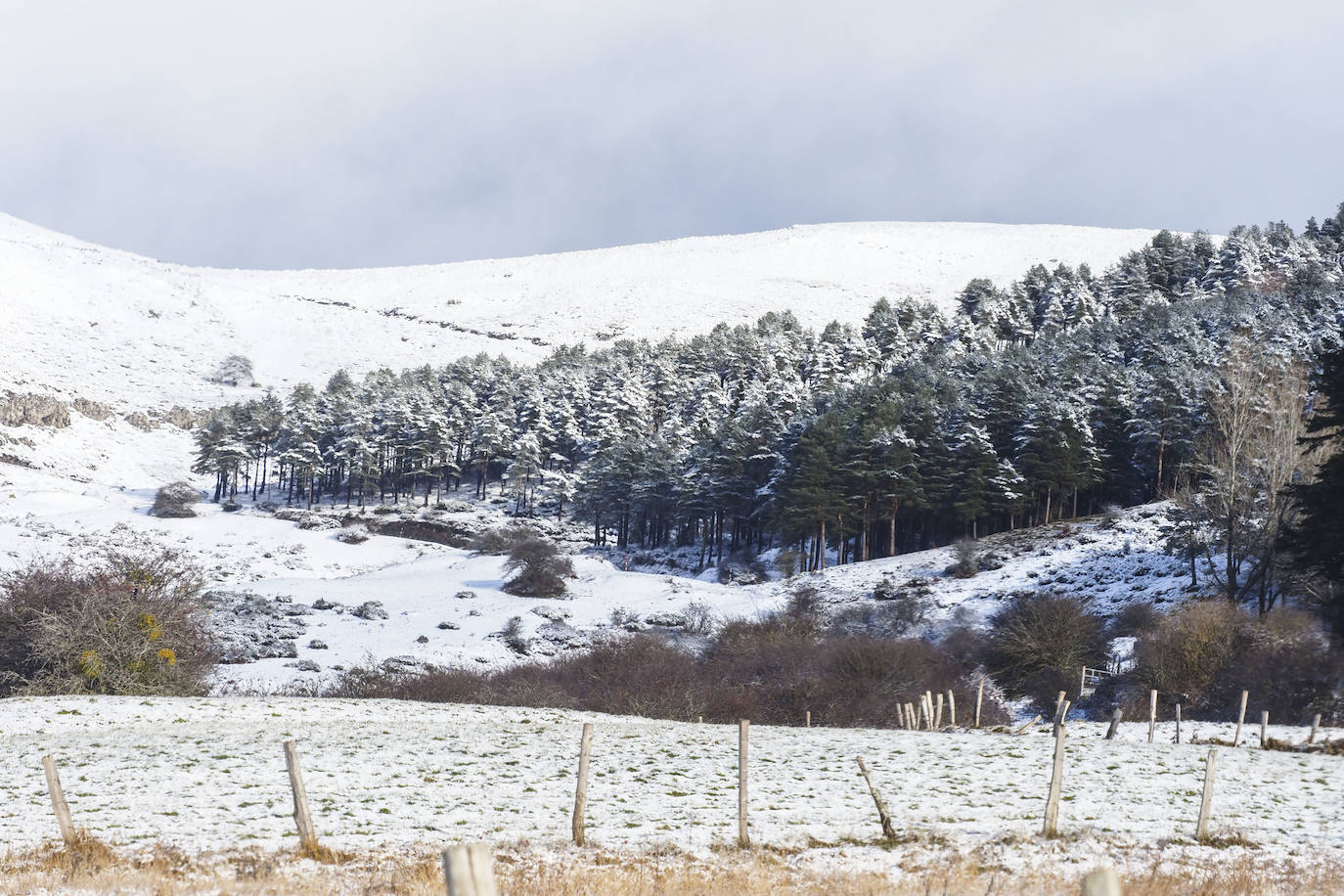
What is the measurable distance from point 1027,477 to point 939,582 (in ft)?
55.1

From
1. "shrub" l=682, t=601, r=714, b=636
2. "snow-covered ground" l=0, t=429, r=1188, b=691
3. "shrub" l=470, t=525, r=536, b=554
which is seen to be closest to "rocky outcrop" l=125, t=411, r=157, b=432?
"snow-covered ground" l=0, t=429, r=1188, b=691

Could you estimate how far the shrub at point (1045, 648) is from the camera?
46875 mm

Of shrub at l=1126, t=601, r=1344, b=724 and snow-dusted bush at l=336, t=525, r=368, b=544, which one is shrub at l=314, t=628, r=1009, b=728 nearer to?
shrub at l=1126, t=601, r=1344, b=724

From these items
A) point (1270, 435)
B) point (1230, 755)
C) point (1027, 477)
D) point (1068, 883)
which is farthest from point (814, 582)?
point (1068, 883)

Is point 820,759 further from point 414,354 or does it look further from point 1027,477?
point 414,354

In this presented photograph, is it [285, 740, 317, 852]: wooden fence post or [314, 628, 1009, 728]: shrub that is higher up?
[285, 740, 317, 852]: wooden fence post

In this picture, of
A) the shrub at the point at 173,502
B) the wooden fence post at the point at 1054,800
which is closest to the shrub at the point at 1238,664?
the wooden fence post at the point at 1054,800

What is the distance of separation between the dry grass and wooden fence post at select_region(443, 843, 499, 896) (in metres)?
8.09

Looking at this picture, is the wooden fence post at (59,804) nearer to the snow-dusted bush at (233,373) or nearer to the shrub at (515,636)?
the shrub at (515,636)

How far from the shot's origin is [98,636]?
3553 centimetres

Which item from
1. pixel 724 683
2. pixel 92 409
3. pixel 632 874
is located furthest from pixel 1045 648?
pixel 92 409

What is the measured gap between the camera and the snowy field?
15.2 m

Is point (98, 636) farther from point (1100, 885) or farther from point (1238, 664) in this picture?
point (1238, 664)

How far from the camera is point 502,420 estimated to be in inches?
4993
